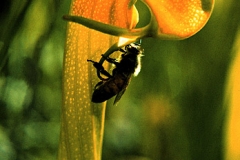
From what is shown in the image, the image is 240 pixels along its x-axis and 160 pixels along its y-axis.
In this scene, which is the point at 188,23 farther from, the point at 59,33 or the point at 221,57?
the point at 59,33

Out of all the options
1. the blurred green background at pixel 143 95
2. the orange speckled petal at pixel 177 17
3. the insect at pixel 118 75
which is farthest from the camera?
the blurred green background at pixel 143 95

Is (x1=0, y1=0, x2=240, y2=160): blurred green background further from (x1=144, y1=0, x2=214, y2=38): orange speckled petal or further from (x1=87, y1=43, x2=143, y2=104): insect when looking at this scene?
(x1=144, y1=0, x2=214, y2=38): orange speckled petal

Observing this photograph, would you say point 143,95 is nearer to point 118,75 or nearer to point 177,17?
point 118,75

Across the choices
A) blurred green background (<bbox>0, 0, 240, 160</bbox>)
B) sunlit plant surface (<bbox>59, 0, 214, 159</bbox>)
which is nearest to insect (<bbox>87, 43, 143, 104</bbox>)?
sunlit plant surface (<bbox>59, 0, 214, 159</bbox>)

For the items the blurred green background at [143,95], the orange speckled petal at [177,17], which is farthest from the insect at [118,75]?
the blurred green background at [143,95]

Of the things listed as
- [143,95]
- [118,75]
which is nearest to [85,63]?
[118,75]

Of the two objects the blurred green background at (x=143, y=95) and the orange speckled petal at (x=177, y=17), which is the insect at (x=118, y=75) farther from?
the blurred green background at (x=143, y=95)

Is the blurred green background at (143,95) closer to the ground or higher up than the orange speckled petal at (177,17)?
closer to the ground

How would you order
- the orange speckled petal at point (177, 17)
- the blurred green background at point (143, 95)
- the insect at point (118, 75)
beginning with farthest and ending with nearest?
the blurred green background at point (143, 95), the insect at point (118, 75), the orange speckled petal at point (177, 17)
